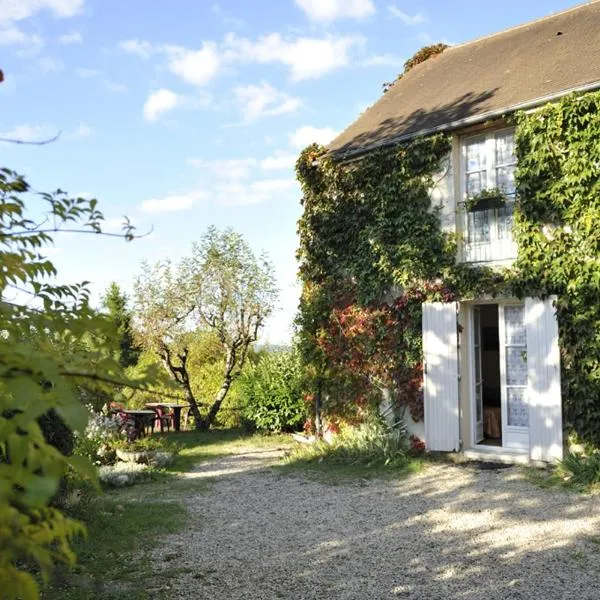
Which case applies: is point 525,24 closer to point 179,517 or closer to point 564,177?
point 564,177

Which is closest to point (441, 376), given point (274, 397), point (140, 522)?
point (140, 522)

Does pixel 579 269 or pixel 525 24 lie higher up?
pixel 525 24

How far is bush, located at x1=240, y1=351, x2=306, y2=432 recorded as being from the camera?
13203 millimetres

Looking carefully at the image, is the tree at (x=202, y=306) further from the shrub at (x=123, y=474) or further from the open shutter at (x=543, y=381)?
the open shutter at (x=543, y=381)

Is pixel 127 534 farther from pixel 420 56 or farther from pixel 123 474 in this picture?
pixel 420 56

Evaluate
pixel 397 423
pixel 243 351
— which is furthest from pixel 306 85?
pixel 243 351

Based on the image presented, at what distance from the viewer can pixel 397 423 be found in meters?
9.52

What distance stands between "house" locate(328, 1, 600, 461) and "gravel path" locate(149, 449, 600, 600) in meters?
1.03

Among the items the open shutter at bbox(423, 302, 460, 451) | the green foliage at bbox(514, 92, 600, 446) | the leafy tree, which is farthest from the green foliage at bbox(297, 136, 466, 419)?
the leafy tree

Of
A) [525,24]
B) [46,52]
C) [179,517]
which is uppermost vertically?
[525,24]

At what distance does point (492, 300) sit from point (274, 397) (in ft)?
19.7

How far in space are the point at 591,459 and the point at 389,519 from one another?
10.1ft

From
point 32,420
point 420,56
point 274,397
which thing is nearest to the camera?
point 32,420

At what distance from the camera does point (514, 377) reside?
29.2 ft
